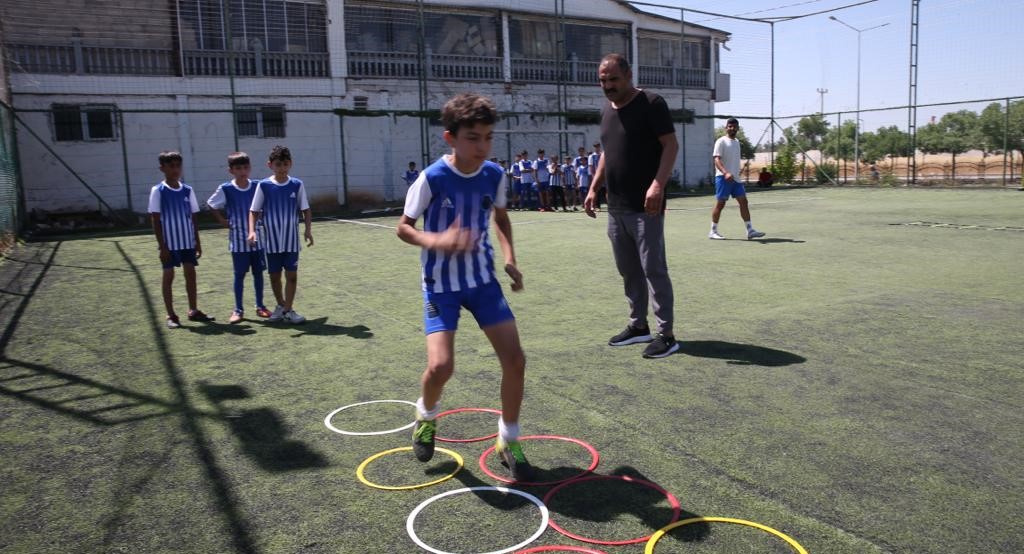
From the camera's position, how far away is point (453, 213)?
3754 millimetres

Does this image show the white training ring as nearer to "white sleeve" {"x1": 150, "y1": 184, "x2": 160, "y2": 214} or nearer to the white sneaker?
the white sneaker

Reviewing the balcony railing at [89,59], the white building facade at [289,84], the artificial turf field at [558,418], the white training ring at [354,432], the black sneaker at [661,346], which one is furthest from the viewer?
the white building facade at [289,84]

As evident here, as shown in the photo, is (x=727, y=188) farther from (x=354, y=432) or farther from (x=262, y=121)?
(x=262, y=121)

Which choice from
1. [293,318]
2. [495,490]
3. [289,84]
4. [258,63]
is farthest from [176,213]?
[258,63]

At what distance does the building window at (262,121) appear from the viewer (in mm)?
24625

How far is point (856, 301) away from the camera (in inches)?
291

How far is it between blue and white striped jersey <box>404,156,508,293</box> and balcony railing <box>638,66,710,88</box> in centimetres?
3262

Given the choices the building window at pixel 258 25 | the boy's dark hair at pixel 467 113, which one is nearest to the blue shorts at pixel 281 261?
the boy's dark hair at pixel 467 113

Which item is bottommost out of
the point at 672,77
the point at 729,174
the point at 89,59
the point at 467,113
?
the point at 729,174

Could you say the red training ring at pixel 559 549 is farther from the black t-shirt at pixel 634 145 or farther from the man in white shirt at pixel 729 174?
the man in white shirt at pixel 729 174

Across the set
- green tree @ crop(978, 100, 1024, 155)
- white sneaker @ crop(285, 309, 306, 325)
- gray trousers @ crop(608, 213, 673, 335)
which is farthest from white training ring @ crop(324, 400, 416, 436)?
green tree @ crop(978, 100, 1024, 155)

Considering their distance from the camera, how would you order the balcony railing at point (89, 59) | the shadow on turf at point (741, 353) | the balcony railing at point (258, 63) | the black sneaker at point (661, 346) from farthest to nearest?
the balcony railing at point (258, 63) → the balcony railing at point (89, 59) → the black sneaker at point (661, 346) → the shadow on turf at point (741, 353)

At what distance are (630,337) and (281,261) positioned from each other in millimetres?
3741

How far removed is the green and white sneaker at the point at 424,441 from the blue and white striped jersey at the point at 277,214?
13.9ft
